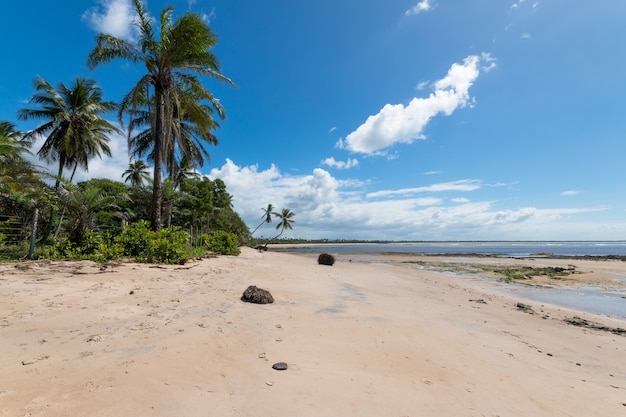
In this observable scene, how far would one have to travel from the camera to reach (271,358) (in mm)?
3641

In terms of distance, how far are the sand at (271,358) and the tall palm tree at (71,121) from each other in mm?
16851

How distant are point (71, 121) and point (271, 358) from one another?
77.8 ft

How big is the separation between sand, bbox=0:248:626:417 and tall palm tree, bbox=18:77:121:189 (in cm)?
1685

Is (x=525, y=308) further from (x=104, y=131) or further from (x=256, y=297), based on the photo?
(x=104, y=131)

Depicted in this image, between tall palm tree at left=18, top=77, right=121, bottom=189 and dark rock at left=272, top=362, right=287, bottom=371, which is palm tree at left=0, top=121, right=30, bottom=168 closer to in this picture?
tall palm tree at left=18, top=77, right=121, bottom=189

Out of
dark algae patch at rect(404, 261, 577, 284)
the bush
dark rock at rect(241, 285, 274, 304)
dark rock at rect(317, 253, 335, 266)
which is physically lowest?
dark algae patch at rect(404, 261, 577, 284)

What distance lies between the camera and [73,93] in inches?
798

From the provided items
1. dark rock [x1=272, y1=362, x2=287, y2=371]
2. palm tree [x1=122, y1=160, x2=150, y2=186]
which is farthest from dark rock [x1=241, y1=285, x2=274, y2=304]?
palm tree [x1=122, y1=160, x2=150, y2=186]

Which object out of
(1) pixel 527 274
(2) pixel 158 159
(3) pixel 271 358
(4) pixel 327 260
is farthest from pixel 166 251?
(1) pixel 527 274

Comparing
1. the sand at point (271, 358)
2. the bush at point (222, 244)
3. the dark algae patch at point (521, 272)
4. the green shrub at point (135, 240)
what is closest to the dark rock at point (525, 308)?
the sand at point (271, 358)

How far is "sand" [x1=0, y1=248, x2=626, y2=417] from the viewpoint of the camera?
2672 mm

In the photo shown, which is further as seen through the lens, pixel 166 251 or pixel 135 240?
pixel 135 240

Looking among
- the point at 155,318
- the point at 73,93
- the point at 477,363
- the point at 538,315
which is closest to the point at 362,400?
the point at 477,363

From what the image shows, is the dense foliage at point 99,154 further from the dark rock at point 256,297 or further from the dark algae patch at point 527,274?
the dark algae patch at point 527,274
